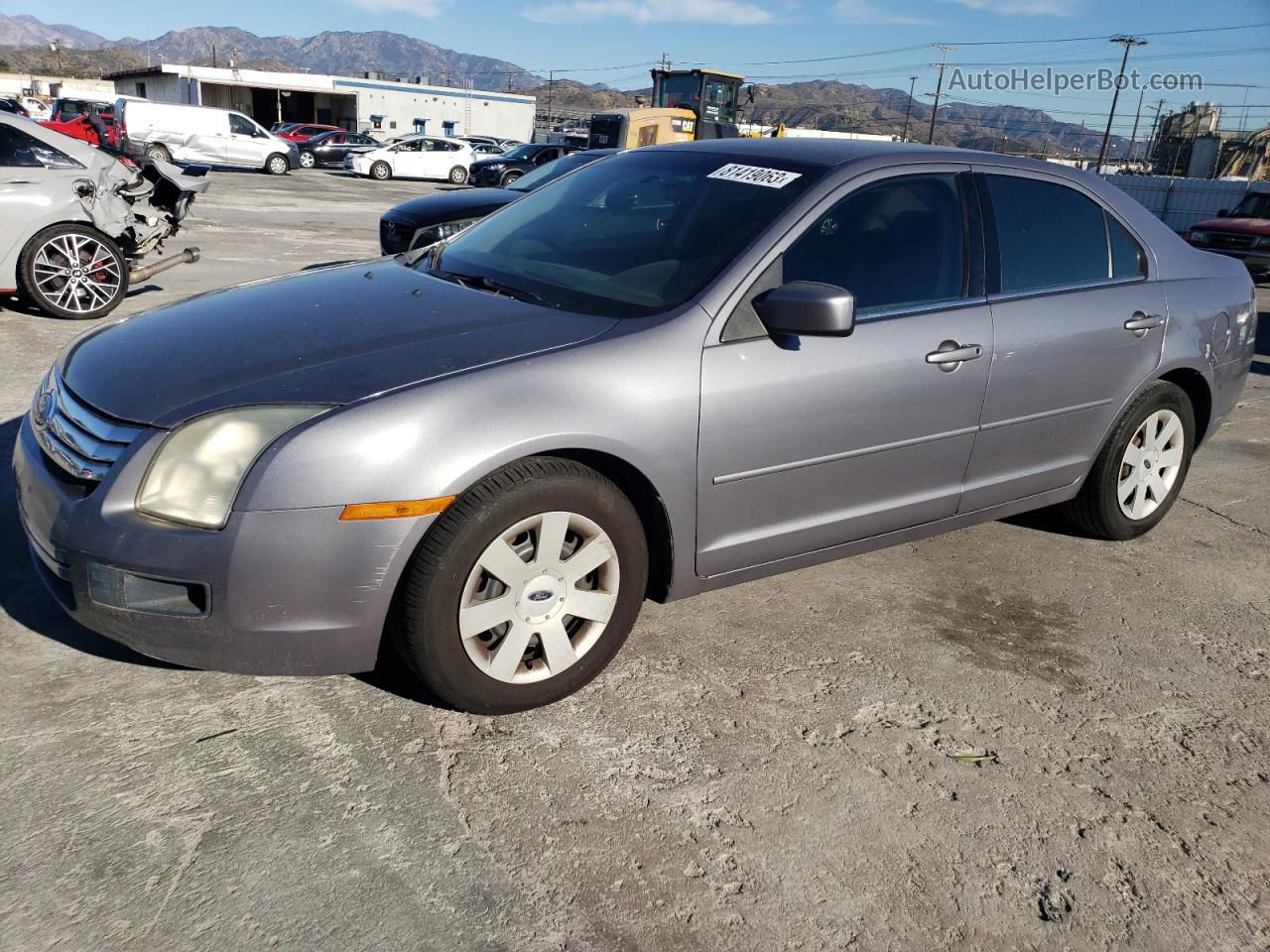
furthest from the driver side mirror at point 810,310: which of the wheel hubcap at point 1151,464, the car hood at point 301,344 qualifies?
the wheel hubcap at point 1151,464

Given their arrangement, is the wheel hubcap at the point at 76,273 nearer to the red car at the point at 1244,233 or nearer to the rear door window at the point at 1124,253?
the rear door window at the point at 1124,253

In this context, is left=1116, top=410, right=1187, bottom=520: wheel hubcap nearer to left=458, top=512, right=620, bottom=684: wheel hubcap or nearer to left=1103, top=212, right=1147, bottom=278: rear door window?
left=1103, top=212, right=1147, bottom=278: rear door window

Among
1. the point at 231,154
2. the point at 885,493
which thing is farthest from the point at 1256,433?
the point at 231,154

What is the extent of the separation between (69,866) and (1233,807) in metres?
2.82

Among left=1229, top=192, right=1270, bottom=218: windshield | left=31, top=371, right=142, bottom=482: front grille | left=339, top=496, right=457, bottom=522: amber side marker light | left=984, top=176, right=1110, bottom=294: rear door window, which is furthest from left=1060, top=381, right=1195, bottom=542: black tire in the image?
left=1229, top=192, right=1270, bottom=218: windshield

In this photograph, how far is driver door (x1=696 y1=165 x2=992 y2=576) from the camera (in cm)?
303

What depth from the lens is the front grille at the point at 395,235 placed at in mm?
8320

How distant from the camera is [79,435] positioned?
8.78 feet

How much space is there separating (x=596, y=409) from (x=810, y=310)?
2.27ft

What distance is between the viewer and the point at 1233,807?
105 inches

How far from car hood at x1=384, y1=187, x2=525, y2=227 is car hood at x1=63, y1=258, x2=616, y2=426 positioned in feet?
16.7

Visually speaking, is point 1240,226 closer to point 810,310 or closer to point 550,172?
point 550,172

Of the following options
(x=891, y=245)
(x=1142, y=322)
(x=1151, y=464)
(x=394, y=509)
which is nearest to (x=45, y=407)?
(x=394, y=509)

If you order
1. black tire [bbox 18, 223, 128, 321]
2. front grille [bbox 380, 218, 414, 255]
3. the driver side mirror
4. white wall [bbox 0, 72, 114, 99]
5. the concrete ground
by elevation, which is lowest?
the concrete ground
